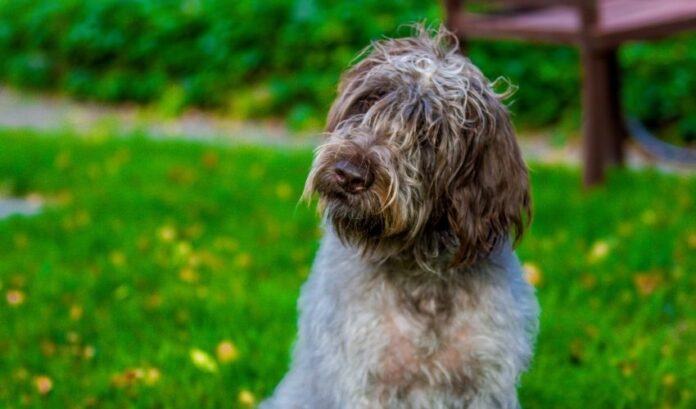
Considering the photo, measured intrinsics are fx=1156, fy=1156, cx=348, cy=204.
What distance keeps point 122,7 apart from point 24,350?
255 inches

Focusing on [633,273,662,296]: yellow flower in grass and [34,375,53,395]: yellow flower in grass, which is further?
[633,273,662,296]: yellow flower in grass

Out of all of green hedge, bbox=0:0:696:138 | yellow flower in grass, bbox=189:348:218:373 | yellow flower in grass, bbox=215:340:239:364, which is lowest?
green hedge, bbox=0:0:696:138

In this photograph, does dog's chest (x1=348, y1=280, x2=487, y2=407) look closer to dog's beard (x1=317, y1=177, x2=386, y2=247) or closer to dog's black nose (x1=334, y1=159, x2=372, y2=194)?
dog's beard (x1=317, y1=177, x2=386, y2=247)

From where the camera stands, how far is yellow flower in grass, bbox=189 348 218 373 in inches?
180

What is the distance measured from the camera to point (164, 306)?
523 cm

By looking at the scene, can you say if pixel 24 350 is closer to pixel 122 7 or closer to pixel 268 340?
pixel 268 340

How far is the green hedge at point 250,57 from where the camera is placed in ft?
29.1

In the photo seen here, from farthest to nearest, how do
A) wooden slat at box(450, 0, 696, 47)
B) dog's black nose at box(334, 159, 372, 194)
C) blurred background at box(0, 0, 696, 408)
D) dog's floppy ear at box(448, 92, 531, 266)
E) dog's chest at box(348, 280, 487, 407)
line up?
1. wooden slat at box(450, 0, 696, 47)
2. blurred background at box(0, 0, 696, 408)
3. dog's chest at box(348, 280, 487, 407)
4. dog's floppy ear at box(448, 92, 531, 266)
5. dog's black nose at box(334, 159, 372, 194)

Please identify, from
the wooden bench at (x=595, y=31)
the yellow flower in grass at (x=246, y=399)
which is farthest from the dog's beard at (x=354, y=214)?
the wooden bench at (x=595, y=31)

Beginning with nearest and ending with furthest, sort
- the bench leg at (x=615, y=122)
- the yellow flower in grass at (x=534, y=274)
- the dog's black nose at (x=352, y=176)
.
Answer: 1. the dog's black nose at (x=352, y=176)
2. the yellow flower in grass at (x=534, y=274)
3. the bench leg at (x=615, y=122)

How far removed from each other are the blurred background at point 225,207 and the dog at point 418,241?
3.49 ft

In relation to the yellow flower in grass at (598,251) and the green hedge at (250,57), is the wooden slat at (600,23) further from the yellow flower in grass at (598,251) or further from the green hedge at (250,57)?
the green hedge at (250,57)

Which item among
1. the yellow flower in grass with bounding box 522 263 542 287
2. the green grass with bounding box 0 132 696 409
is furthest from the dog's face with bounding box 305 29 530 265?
the yellow flower in grass with bounding box 522 263 542 287

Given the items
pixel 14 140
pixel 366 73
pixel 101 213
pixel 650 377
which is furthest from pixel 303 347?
pixel 14 140
